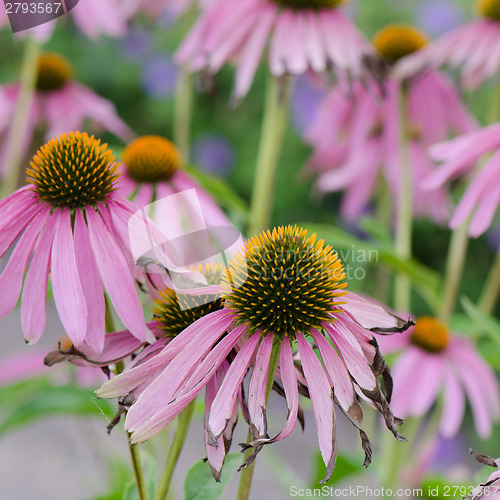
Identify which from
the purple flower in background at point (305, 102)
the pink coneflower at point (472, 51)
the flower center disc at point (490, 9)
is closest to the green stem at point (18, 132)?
the pink coneflower at point (472, 51)

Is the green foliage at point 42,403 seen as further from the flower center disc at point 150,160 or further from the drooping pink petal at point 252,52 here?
the drooping pink petal at point 252,52

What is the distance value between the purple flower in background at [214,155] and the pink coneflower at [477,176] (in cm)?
113

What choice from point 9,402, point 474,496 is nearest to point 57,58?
point 9,402

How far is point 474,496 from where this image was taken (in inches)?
11.7

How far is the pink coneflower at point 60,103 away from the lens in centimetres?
76

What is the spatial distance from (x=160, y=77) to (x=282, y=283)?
1584 mm

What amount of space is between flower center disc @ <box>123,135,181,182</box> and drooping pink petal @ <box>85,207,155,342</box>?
0.26 m

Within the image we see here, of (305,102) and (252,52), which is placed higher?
(252,52)

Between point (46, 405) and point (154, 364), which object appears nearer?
point (154, 364)

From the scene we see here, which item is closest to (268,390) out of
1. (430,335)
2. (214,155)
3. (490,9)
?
(430,335)

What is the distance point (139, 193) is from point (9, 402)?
386mm

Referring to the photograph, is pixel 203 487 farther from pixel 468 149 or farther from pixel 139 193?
pixel 468 149

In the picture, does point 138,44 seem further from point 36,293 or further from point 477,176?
point 36,293
